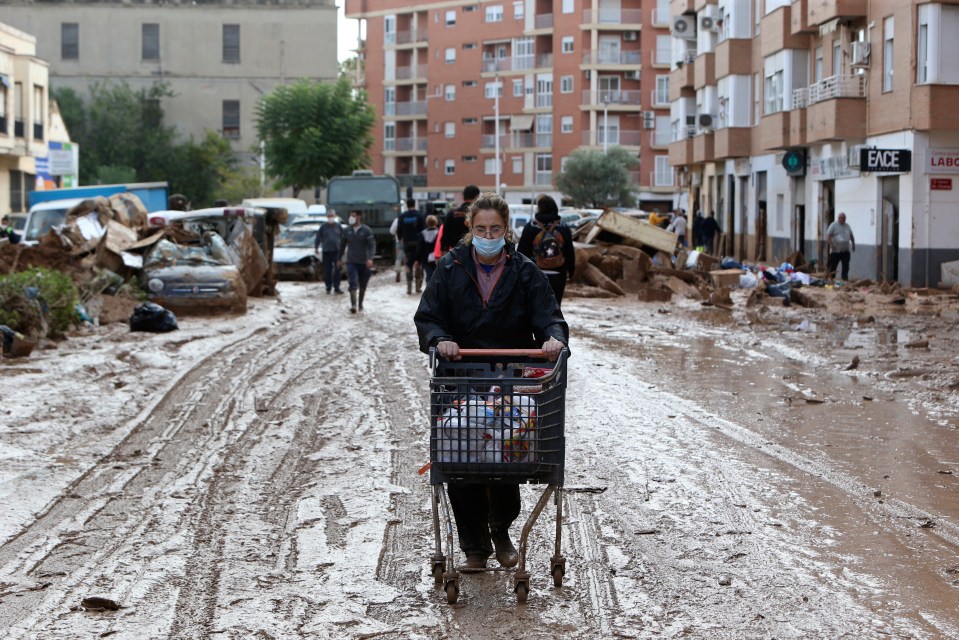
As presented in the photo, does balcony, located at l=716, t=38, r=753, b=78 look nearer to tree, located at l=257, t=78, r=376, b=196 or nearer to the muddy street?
tree, located at l=257, t=78, r=376, b=196

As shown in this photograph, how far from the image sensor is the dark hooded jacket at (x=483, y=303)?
5.98 meters

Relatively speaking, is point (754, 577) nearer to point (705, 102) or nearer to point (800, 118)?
point (800, 118)

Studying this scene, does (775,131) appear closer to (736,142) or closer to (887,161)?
(736,142)

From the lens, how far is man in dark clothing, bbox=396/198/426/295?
26.7m

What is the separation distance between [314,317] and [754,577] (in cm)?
1616

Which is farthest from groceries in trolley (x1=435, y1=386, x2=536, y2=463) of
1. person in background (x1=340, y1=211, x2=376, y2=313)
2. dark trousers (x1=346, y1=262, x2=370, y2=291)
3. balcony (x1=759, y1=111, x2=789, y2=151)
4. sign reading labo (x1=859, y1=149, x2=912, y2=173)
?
balcony (x1=759, y1=111, x2=789, y2=151)

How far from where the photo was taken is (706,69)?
53.0m

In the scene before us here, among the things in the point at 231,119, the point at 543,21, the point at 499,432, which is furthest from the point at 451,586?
the point at 543,21

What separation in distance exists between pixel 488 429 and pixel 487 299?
760mm

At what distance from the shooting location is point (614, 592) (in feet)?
19.0

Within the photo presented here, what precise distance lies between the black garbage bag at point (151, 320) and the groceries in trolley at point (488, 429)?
14244 mm

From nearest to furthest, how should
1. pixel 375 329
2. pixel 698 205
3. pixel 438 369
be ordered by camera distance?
pixel 438 369 < pixel 375 329 < pixel 698 205

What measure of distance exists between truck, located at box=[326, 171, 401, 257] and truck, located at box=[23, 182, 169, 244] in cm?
605

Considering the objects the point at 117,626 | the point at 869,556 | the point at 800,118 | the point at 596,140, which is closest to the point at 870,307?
the point at 800,118
